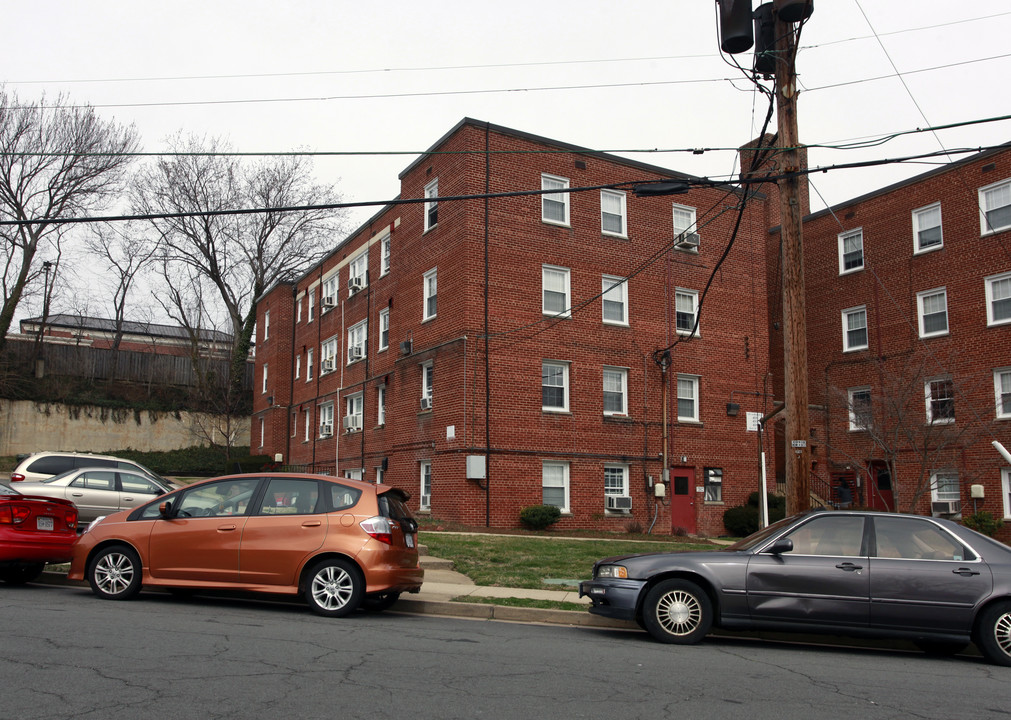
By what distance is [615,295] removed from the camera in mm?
27297

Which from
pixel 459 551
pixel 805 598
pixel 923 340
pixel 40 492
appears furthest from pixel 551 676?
pixel 923 340

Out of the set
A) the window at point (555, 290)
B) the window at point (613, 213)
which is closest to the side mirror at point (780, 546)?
the window at point (555, 290)

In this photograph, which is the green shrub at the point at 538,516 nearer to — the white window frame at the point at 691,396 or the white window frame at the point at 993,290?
the white window frame at the point at 691,396

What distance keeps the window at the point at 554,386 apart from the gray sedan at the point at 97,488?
37.3ft

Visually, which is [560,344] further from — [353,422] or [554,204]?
[353,422]

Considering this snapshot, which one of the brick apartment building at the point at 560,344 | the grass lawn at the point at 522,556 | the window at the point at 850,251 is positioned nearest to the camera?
the grass lawn at the point at 522,556

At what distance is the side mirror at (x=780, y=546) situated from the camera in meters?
8.95

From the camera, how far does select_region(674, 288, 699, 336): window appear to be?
92.7 feet

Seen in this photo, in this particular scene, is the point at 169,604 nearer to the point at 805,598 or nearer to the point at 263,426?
the point at 805,598

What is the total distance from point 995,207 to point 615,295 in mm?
12113

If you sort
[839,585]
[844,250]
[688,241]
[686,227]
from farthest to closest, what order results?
[844,250] < [686,227] < [688,241] < [839,585]

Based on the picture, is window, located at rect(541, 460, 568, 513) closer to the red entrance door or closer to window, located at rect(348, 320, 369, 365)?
the red entrance door

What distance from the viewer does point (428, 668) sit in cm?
715

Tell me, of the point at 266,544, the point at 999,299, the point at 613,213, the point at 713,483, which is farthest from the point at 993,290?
the point at 266,544
